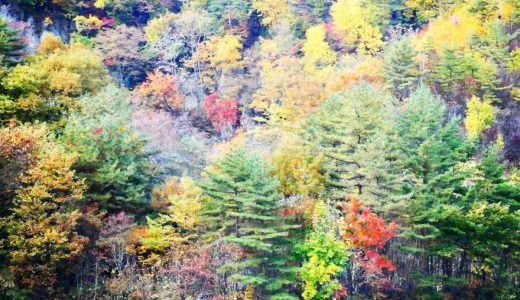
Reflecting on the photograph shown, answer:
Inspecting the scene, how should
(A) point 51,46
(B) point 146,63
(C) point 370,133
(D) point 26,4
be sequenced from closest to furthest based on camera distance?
1. (C) point 370,133
2. (A) point 51,46
3. (D) point 26,4
4. (B) point 146,63

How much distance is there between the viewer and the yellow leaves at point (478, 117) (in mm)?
34094

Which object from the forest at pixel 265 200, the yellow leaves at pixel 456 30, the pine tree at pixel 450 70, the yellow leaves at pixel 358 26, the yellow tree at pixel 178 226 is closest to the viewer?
the forest at pixel 265 200

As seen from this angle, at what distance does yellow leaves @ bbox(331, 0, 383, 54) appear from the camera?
49625mm

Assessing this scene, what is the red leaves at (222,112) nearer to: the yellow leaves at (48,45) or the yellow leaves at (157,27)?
the yellow leaves at (157,27)

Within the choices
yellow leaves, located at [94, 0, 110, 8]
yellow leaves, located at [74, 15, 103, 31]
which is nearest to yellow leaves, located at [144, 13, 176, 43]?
yellow leaves, located at [94, 0, 110, 8]

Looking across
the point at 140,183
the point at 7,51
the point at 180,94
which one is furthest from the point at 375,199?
the point at 180,94

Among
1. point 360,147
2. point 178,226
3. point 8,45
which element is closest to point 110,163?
point 178,226

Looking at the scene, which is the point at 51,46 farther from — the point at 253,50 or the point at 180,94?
the point at 253,50

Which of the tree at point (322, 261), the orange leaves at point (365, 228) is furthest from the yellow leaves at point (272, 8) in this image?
the tree at point (322, 261)

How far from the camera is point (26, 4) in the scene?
154 ft

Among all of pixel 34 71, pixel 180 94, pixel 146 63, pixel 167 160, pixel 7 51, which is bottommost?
pixel 167 160

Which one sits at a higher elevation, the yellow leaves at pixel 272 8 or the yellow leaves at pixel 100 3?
the yellow leaves at pixel 272 8

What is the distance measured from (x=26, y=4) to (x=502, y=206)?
141 ft

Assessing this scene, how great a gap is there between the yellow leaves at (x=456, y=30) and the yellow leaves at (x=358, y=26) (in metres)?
5.93
